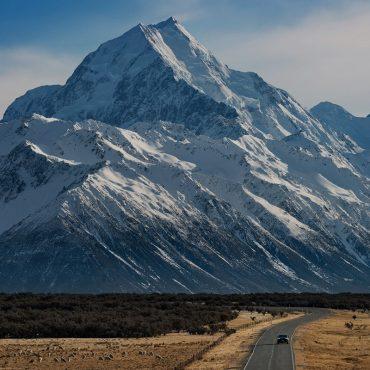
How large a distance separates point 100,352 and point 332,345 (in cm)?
2808

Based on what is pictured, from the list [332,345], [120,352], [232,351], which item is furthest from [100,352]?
[332,345]

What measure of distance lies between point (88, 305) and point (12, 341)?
156 feet

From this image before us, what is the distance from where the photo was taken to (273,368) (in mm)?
72812

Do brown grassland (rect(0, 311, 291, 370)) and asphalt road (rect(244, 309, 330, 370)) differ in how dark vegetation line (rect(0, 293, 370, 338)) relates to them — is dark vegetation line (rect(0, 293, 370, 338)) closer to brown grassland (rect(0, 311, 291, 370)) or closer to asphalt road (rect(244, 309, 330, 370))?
brown grassland (rect(0, 311, 291, 370))

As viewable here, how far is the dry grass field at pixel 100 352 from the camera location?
78.2 meters

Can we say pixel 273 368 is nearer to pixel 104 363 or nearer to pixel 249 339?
pixel 104 363

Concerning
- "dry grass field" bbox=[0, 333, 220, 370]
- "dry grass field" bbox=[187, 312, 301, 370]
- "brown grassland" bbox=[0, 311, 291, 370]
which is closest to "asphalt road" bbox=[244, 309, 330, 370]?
"dry grass field" bbox=[187, 312, 301, 370]

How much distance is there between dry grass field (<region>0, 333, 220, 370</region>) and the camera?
7819 centimetres

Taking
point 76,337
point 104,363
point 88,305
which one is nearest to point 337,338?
point 76,337

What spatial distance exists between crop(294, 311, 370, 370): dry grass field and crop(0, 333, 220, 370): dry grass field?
11.4 m

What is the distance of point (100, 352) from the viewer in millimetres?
87750

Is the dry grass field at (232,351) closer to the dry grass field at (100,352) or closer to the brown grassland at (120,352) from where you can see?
the brown grassland at (120,352)

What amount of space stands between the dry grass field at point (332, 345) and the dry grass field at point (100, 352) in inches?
448

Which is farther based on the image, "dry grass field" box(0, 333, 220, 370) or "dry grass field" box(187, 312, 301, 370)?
"dry grass field" box(0, 333, 220, 370)
